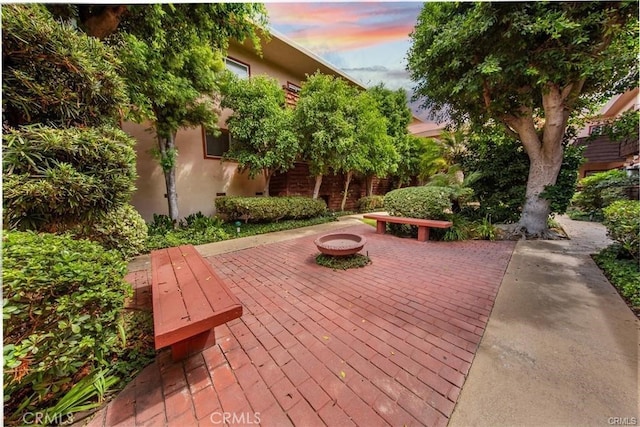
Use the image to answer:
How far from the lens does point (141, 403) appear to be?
1.55m

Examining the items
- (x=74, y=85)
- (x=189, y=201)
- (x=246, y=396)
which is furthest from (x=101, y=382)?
(x=189, y=201)

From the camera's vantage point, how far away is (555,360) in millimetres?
1845

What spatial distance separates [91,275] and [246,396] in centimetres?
138

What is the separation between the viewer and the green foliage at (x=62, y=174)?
1.81m

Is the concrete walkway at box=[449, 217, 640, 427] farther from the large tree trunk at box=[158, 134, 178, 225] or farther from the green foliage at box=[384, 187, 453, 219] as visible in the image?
the large tree trunk at box=[158, 134, 178, 225]

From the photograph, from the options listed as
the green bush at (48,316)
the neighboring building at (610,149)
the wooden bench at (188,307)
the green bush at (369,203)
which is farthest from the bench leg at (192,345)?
the neighboring building at (610,149)

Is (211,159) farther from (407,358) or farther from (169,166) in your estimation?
(407,358)

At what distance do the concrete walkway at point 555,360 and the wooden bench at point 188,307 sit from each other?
1.76 m

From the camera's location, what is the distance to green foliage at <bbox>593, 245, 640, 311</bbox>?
9.12ft

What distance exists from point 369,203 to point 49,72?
11.4 m

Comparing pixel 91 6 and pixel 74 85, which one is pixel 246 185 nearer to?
pixel 91 6

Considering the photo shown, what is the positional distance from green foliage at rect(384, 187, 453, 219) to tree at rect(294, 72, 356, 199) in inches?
101

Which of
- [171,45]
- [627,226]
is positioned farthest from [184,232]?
[627,226]

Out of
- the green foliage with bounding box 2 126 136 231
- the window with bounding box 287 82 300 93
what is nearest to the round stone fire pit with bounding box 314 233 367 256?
the green foliage with bounding box 2 126 136 231
